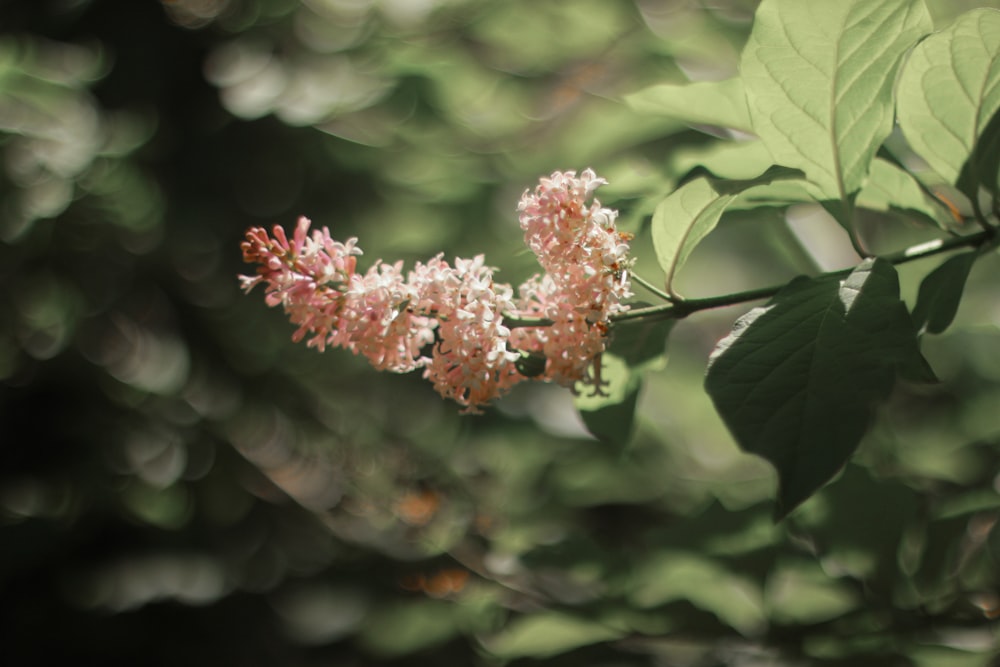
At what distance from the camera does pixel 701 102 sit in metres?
0.93

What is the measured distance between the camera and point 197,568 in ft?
6.14

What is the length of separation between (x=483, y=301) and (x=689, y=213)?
19 centimetres

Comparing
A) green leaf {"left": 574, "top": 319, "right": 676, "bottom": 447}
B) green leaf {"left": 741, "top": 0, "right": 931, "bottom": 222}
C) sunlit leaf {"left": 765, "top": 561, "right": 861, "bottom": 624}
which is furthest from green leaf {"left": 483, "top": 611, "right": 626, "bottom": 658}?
green leaf {"left": 741, "top": 0, "right": 931, "bottom": 222}

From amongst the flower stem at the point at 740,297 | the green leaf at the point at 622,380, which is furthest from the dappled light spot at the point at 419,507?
the flower stem at the point at 740,297

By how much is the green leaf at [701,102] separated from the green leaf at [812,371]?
0.33 metres

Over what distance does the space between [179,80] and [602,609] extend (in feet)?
4.81

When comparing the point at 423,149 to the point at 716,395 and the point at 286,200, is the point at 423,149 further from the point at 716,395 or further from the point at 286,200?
the point at 716,395

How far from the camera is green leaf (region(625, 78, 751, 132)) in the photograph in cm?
91

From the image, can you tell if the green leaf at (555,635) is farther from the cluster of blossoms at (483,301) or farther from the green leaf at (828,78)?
the green leaf at (828,78)

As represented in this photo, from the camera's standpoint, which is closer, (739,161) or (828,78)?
(828,78)

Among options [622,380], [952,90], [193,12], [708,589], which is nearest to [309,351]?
[193,12]

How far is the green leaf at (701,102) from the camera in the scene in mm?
915

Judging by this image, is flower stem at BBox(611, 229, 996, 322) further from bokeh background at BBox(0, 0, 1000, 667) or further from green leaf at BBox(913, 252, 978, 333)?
bokeh background at BBox(0, 0, 1000, 667)

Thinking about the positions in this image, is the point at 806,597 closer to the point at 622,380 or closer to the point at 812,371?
the point at 622,380
